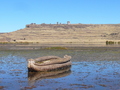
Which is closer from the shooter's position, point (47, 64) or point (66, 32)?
point (47, 64)

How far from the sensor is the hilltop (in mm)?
158000

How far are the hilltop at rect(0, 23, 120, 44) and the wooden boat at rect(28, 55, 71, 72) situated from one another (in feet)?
436

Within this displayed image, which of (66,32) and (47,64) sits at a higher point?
(66,32)

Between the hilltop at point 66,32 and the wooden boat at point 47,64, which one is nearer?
the wooden boat at point 47,64

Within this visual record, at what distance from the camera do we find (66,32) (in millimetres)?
174125

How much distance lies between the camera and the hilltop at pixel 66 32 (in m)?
158

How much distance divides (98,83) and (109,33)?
15772 centimetres

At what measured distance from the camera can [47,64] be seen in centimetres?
1953

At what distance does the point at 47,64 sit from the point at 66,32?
509 ft

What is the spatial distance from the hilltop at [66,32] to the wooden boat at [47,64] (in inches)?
5237

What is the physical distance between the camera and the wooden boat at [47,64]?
18484 millimetres

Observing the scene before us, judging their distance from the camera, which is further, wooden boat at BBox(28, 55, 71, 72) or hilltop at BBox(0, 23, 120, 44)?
hilltop at BBox(0, 23, 120, 44)

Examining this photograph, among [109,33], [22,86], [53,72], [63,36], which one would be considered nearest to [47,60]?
[53,72]

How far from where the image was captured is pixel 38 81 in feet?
51.1
